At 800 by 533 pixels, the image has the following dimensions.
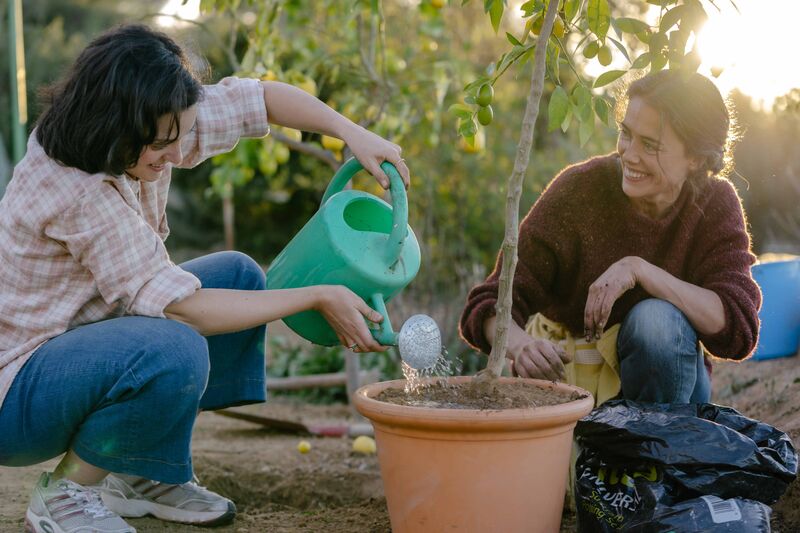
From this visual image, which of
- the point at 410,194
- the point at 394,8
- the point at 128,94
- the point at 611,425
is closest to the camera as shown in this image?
the point at 128,94

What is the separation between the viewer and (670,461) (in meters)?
1.57

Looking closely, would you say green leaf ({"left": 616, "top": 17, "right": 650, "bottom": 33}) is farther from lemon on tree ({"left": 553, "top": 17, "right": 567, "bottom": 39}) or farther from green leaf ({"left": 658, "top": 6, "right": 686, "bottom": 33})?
lemon on tree ({"left": 553, "top": 17, "right": 567, "bottom": 39})

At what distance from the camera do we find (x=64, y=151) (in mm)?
1511

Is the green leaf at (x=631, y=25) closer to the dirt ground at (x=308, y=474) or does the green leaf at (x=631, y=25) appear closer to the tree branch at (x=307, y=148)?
the dirt ground at (x=308, y=474)

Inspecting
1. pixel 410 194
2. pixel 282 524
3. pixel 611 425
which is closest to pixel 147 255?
pixel 282 524

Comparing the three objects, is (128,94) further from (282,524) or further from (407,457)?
(282,524)

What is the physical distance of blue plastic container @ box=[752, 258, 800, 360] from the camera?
9.68 ft

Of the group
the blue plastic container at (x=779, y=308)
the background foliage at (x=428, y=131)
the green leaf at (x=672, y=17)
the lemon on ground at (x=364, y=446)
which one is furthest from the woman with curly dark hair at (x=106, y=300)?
the blue plastic container at (x=779, y=308)

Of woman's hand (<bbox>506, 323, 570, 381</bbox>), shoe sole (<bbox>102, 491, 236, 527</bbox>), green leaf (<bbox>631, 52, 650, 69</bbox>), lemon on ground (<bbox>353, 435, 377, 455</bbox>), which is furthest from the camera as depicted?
lemon on ground (<bbox>353, 435, 377, 455</bbox>)

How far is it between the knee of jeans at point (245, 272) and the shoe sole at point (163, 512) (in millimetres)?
519

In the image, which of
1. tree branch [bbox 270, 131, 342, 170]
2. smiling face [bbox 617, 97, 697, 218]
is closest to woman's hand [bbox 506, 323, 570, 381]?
smiling face [bbox 617, 97, 697, 218]

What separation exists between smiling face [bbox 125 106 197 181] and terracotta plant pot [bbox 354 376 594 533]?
599mm

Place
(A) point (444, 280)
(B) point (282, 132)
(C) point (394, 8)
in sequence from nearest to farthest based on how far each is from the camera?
(B) point (282, 132) < (A) point (444, 280) < (C) point (394, 8)

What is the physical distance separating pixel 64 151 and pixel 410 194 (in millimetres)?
3242
